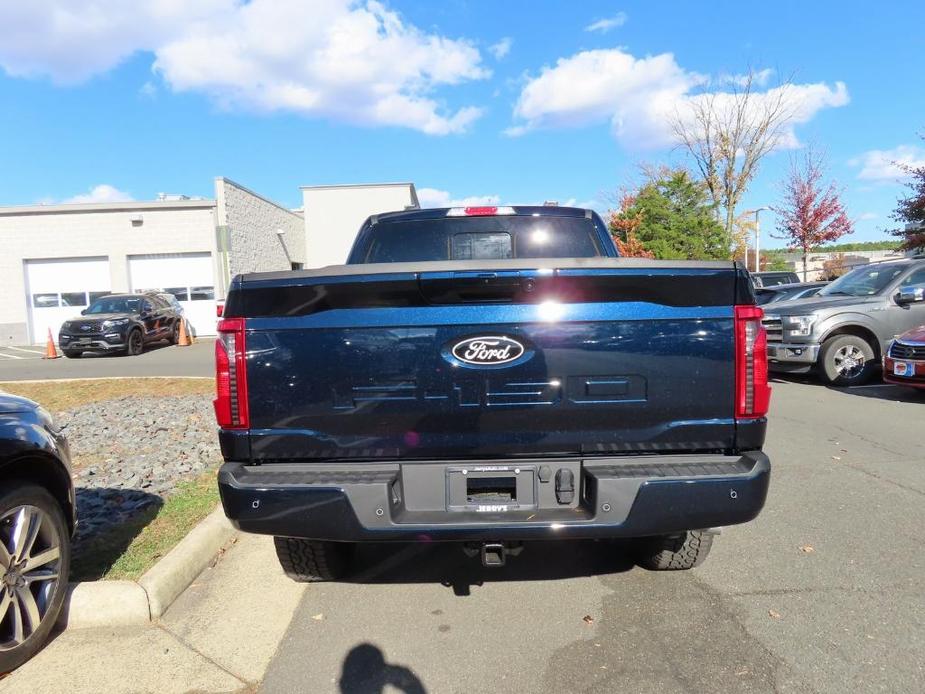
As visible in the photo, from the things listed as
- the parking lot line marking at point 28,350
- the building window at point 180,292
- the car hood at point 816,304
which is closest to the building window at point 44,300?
the parking lot line marking at point 28,350

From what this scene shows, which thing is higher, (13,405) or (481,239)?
(481,239)

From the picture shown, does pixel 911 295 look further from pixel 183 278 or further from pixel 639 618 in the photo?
pixel 183 278

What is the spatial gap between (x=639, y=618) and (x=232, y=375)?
2.16 metres

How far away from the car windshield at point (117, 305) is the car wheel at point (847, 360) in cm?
1671

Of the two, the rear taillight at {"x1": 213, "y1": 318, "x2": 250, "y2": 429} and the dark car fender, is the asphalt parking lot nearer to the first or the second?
the rear taillight at {"x1": 213, "y1": 318, "x2": 250, "y2": 429}

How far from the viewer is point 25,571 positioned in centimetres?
285

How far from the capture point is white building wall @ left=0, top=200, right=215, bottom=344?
76.7 feet

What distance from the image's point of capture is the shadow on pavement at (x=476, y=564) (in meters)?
3.54

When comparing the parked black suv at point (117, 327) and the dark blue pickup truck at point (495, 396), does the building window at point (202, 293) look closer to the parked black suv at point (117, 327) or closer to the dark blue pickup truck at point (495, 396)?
the parked black suv at point (117, 327)

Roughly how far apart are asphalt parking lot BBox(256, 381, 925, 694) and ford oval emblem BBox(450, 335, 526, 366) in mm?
1293

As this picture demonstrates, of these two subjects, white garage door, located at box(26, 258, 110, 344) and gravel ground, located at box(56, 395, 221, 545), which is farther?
white garage door, located at box(26, 258, 110, 344)

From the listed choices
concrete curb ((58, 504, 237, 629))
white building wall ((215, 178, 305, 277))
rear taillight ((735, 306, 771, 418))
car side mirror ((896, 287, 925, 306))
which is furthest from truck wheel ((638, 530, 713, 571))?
white building wall ((215, 178, 305, 277))

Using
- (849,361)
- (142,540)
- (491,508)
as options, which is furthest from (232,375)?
(849,361)

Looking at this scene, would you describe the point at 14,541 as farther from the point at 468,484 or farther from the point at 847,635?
the point at 847,635
